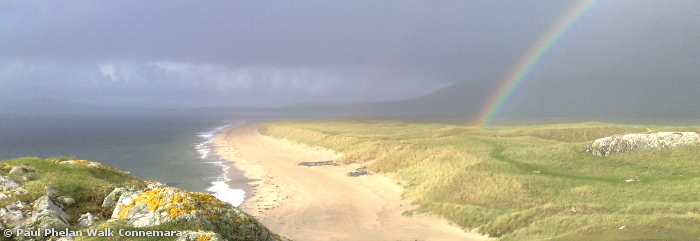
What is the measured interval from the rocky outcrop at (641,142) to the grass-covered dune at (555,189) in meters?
1.00

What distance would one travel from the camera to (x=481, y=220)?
27281mm

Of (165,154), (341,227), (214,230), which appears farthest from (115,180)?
Result: (165,154)

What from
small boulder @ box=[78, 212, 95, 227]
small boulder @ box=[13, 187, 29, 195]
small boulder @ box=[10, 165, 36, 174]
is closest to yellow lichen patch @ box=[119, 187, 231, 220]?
small boulder @ box=[78, 212, 95, 227]

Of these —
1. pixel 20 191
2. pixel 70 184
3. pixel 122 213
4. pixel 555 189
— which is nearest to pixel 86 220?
pixel 122 213

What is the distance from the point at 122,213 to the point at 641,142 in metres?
48.8

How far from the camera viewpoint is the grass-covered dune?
72.5 ft

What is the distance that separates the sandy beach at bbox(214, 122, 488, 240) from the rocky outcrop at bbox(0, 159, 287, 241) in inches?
769

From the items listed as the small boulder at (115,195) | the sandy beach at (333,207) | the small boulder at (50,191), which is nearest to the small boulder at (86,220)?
the small boulder at (115,195)

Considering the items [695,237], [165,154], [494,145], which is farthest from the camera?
[165,154]

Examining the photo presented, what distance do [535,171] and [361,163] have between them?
86.7 ft

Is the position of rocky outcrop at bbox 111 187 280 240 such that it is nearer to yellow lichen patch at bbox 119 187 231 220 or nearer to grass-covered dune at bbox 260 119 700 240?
yellow lichen patch at bbox 119 187 231 220

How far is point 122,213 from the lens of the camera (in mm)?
8359

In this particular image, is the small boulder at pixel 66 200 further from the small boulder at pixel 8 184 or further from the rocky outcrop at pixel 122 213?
the small boulder at pixel 8 184

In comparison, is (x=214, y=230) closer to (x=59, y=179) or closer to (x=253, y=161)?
(x=59, y=179)
